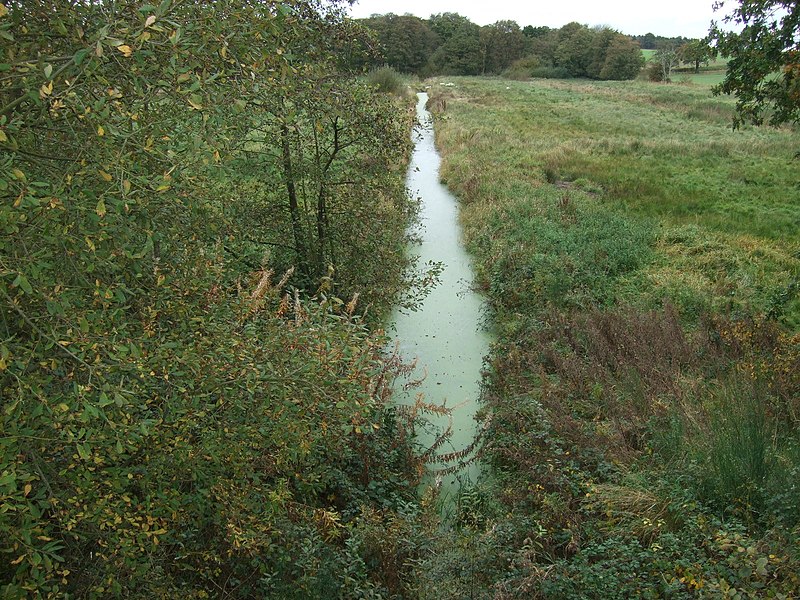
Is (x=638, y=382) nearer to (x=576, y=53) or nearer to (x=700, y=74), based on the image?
(x=700, y=74)

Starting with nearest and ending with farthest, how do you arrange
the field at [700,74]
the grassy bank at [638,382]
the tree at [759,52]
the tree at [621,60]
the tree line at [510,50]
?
the grassy bank at [638,382] → the tree at [759,52] → the field at [700,74] → the tree at [621,60] → the tree line at [510,50]

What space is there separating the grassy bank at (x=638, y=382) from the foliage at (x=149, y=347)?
5.10 feet

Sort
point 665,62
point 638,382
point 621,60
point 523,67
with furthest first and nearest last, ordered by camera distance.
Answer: point 523,67 < point 621,60 < point 665,62 < point 638,382

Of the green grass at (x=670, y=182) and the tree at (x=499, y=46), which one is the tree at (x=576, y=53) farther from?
the green grass at (x=670, y=182)

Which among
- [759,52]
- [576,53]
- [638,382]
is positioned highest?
[576,53]

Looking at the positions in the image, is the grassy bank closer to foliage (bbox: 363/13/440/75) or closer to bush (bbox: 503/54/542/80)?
foliage (bbox: 363/13/440/75)

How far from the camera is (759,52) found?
24.5ft

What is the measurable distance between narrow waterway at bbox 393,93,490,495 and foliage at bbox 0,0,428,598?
1999mm

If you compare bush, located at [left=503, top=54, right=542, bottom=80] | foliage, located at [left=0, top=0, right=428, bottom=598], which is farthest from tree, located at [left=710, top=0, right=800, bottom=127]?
bush, located at [left=503, top=54, right=542, bottom=80]

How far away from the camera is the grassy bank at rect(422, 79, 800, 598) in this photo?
172 inches

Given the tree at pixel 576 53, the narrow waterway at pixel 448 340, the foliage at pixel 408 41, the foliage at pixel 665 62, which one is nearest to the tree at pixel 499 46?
the tree at pixel 576 53

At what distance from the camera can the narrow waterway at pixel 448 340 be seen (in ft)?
24.5

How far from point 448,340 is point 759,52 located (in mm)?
5641

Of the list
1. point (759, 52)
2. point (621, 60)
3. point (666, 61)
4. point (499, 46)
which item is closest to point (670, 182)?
point (759, 52)
